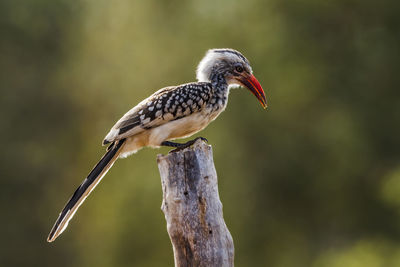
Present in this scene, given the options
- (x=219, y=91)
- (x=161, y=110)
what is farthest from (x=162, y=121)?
(x=219, y=91)

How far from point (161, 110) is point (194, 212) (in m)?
1.59

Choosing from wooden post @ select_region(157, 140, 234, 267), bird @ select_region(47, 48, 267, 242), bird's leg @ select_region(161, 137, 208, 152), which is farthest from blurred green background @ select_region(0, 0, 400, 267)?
wooden post @ select_region(157, 140, 234, 267)

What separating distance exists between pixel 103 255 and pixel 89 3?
23.6 ft

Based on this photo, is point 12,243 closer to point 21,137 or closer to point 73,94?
point 21,137

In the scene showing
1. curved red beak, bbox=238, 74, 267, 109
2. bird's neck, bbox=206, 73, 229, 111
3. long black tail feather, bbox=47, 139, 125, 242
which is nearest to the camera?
long black tail feather, bbox=47, 139, 125, 242

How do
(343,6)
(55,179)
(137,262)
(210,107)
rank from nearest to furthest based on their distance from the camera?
(210,107) → (137,262) → (55,179) → (343,6)

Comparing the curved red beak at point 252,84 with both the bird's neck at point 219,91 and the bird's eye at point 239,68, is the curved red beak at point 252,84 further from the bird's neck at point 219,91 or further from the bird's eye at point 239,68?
the bird's neck at point 219,91

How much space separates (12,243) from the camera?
1656cm

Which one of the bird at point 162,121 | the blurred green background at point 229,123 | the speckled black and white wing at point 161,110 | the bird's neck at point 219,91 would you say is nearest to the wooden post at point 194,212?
the bird at point 162,121

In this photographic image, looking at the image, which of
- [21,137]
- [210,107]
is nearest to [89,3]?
[21,137]

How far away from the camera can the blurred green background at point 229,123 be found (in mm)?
16547

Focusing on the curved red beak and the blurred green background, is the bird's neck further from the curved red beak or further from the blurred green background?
the blurred green background

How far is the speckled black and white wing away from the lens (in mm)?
6789

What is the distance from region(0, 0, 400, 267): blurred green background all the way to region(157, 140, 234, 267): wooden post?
9.91 meters
